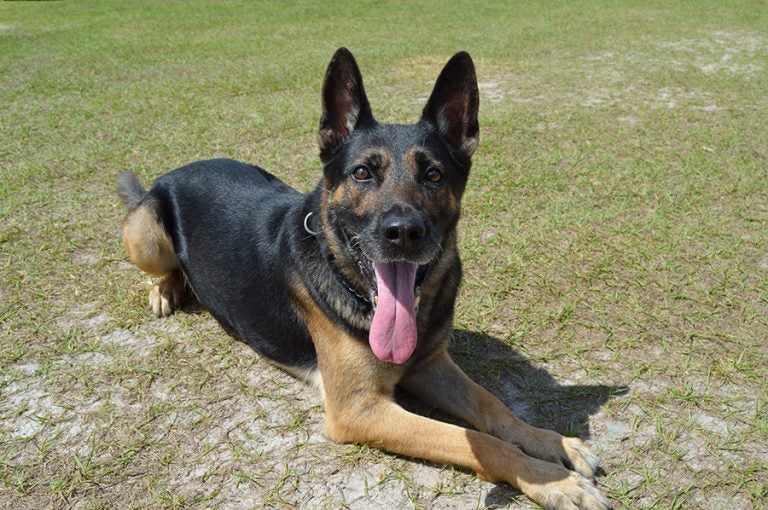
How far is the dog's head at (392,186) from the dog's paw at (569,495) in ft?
3.15

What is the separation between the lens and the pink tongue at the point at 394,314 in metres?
3.35

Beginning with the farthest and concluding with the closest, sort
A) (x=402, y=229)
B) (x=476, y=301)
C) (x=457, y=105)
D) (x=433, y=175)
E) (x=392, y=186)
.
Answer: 1. (x=476, y=301)
2. (x=457, y=105)
3. (x=433, y=175)
4. (x=392, y=186)
5. (x=402, y=229)

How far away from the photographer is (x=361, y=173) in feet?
11.9

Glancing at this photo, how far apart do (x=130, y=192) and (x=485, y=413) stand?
377 cm

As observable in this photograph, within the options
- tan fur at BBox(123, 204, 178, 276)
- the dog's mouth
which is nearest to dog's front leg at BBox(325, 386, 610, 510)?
the dog's mouth

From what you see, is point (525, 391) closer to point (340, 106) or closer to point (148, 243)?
point (340, 106)

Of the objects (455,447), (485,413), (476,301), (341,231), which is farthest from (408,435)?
(476,301)

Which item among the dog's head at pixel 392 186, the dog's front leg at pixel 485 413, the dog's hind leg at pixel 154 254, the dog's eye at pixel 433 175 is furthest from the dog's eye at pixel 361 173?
the dog's hind leg at pixel 154 254

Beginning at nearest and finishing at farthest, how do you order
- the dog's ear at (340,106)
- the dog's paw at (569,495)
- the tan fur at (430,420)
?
1. the dog's paw at (569,495)
2. the tan fur at (430,420)
3. the dog's ear at (340,106)

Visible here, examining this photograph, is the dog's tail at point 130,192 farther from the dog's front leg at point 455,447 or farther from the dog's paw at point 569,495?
the dog's paw at point 569,495

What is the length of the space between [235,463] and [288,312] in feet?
3.29

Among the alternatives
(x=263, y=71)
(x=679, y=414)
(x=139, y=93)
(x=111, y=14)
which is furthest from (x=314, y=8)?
(x=679, y=414)

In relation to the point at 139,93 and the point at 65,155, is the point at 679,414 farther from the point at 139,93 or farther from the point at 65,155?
the point at 139,93

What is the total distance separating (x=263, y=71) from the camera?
13.6 m
